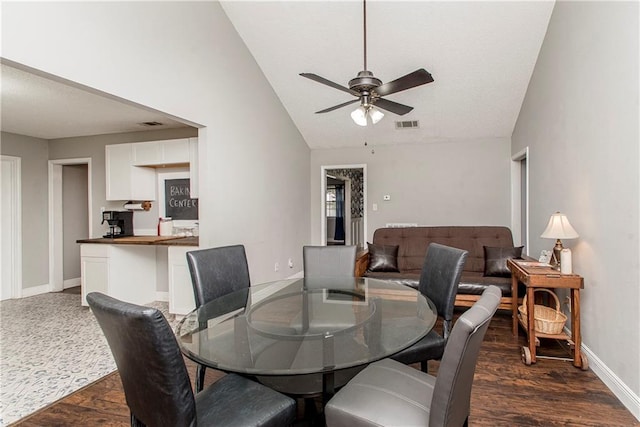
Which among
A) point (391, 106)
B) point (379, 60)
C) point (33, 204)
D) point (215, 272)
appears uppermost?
point (379, 60)

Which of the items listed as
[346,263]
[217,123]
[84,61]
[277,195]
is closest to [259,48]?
[217,123]

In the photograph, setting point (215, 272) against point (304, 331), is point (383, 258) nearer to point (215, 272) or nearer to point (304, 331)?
point (215, 272)

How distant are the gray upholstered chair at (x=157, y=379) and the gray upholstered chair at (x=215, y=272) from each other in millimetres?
744

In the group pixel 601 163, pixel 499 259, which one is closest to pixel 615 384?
pixel 601 163

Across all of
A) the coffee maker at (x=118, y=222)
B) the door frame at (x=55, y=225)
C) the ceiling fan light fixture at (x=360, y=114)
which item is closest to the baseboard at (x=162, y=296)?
the coffee maker at (x=118, y=222)

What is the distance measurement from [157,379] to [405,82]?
2360 millimetres

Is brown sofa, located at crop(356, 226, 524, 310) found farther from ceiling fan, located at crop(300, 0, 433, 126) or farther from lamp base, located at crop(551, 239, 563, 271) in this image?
ceiling fan, located at crop(300, 0, 433, 126)

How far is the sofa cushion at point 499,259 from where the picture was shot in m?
3.76

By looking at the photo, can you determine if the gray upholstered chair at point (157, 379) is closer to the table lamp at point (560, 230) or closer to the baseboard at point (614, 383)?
the baseboard at point (614, 383)

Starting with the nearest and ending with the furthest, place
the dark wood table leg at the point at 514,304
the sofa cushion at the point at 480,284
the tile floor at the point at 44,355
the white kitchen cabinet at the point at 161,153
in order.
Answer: the tile floor at the point at 44,355 < the dark wood table leg at the point at 514,304 < the sofa cushion at the point at 480,284 < the white kitchen cabinet at the point at 161,153

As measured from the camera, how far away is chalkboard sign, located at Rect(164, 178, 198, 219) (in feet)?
14.8

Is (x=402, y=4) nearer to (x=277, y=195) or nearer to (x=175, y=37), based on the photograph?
(x=175, y=37)

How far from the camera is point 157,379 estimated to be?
1080 mm

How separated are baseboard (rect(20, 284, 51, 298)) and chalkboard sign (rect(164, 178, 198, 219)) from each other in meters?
2.21
